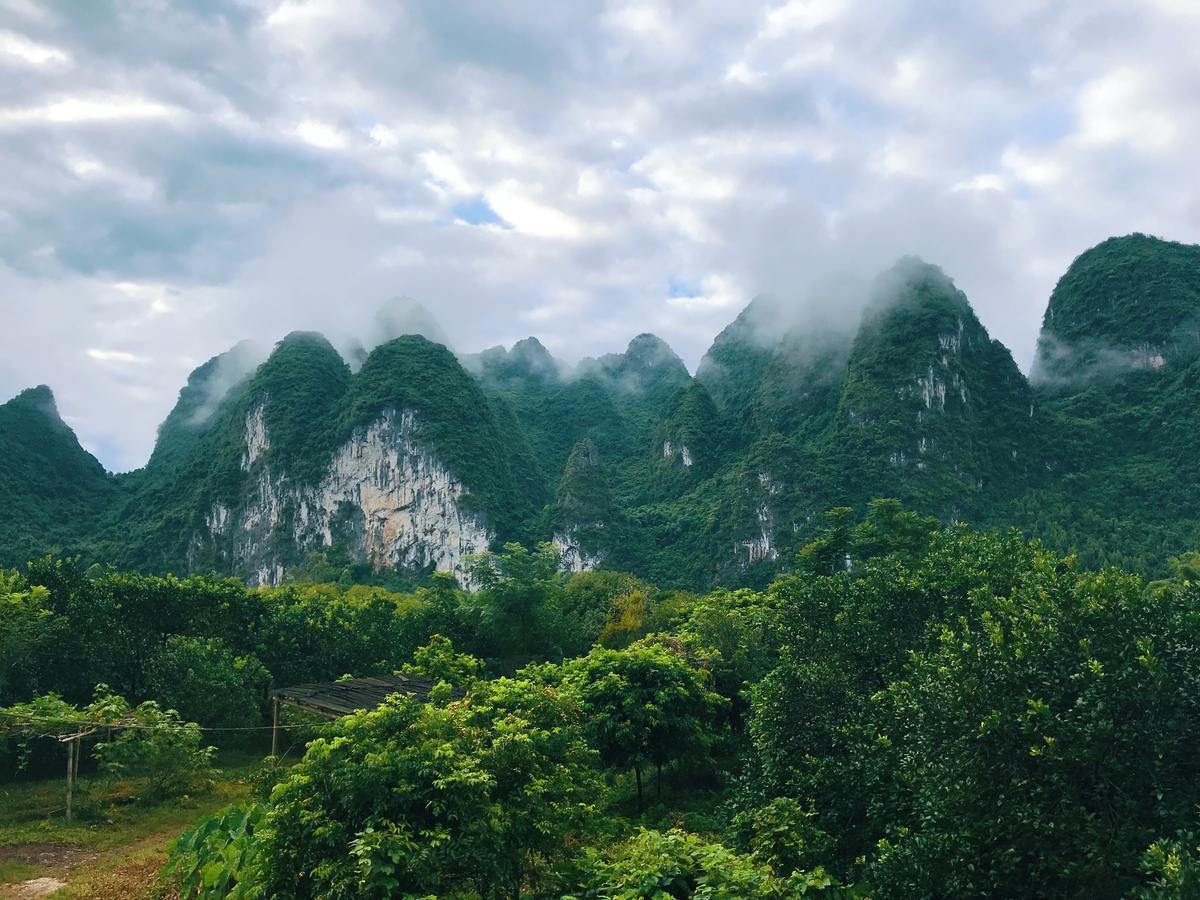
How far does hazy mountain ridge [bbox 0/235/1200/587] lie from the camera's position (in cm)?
5997

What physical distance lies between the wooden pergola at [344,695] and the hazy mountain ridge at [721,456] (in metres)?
42.7

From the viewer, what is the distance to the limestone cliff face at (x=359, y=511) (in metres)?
70.4

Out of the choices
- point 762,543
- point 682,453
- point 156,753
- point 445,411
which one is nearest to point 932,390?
point 762,543

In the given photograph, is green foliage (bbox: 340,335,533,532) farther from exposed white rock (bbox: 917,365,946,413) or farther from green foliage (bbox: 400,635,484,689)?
green foliage (bbox: 400,635,484,689)

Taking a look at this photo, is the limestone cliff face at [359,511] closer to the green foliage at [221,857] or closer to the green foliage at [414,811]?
the green foliage at [221,857]

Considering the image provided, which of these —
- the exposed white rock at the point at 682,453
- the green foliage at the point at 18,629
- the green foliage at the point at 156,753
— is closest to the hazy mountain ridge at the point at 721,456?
the exposed white rock at the point at 682,453

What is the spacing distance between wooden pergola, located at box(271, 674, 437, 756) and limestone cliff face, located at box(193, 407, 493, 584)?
51470mm

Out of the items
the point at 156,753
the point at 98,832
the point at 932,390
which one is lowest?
the point at 98,832

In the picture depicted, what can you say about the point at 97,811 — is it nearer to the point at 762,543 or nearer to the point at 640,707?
the point at 640,707

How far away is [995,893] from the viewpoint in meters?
7.06

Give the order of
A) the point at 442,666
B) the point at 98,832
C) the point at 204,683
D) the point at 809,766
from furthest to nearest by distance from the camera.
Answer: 1. the point at 442,666
2. the point at 204,683
3. the point at 98,832
4. the point at 809,766

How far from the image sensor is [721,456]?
79.0m

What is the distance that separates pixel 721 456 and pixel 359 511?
35392mm

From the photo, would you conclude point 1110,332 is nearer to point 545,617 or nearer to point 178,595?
point 545,617
